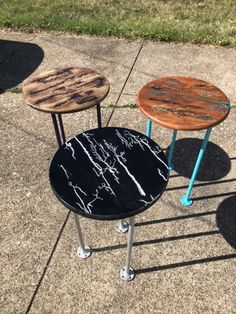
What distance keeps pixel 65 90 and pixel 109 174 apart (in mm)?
1322

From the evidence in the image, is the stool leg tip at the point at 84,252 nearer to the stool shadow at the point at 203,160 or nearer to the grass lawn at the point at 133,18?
the stool shadow at the point at 203,160

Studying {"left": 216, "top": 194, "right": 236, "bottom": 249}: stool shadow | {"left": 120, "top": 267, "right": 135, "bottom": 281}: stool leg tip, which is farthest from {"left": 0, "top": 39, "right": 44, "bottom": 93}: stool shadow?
Result: {"left": 216, "top": 194, "right": 236, "bottom": 249}: stool shadow

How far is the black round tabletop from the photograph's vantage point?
241 centimetres

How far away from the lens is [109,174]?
265cm

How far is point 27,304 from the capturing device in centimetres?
300

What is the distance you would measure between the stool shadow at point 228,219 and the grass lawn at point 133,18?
426cm

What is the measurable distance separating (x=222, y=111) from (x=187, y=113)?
0.35 m

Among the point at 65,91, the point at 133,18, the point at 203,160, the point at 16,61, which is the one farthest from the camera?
the point at 133,18

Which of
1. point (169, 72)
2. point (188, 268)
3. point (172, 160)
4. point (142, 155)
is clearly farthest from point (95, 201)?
point (169, 72)

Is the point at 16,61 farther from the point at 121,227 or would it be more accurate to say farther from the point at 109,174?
the point at 109,174

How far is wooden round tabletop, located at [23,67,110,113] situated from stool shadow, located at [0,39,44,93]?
7.75 feet

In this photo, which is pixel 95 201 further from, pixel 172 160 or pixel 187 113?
pixel 172 160

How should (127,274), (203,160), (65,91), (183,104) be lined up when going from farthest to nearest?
(203,160) → (65,91) → (183,104) → (127,274)

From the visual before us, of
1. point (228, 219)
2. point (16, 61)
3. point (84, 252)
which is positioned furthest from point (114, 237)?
point (16, 61)
